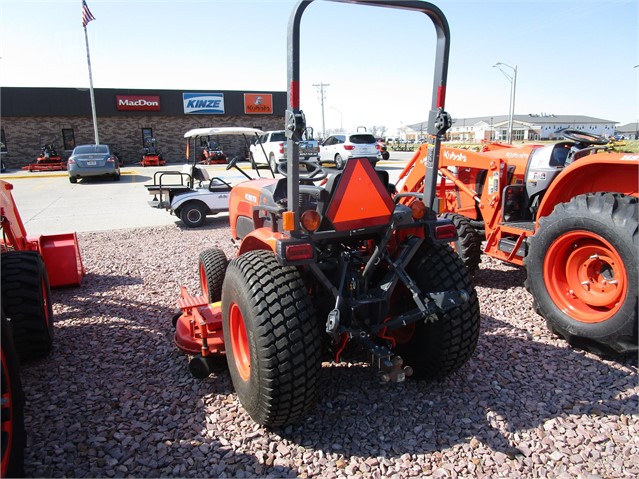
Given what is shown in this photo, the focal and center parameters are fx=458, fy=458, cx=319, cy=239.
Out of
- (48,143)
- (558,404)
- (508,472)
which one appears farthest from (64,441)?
(48,143)

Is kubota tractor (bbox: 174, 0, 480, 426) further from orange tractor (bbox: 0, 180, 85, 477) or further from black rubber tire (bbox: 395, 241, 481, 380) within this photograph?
orange tractor (bbox: 0, 180, 85, 477)

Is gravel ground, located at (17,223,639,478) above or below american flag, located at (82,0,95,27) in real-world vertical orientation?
below

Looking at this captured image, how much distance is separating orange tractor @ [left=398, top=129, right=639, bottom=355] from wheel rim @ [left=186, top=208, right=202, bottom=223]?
5304mm

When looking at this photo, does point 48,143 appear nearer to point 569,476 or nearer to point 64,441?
point 64,441

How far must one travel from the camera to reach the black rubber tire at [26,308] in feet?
11.0

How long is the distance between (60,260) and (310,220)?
385 centimetres

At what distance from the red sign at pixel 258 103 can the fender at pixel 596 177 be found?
2368cm

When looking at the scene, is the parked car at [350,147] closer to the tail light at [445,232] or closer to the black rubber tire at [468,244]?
the black rubber tire at [468,244]

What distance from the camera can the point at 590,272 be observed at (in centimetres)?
382

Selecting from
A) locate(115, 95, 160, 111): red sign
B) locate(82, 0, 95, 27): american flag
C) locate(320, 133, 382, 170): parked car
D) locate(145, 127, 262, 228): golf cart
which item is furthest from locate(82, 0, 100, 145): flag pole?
locate(145, 127, 262, 228): golf cart

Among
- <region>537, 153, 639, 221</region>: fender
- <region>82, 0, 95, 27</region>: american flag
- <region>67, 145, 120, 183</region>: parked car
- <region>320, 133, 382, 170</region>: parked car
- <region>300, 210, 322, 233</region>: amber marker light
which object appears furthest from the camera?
<region>82, 0, 95, 27</region>: american flag

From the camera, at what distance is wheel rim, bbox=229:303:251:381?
2.87 meters

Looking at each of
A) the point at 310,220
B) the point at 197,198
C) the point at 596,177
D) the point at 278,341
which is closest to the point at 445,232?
the point at 310,220

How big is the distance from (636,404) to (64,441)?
3517 millimetres
